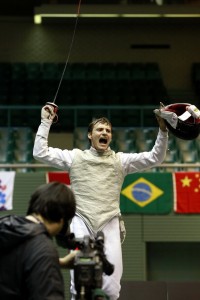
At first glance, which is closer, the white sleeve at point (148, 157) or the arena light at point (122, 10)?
the white sleeve at point (148, 157)

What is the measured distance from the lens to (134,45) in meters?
13.8

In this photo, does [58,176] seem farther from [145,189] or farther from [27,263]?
[27,263]

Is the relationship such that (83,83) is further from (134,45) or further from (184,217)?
(184,217)

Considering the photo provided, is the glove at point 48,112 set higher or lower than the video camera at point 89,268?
higher

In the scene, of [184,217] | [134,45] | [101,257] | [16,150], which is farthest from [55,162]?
[134,45]

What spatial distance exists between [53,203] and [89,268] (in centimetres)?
28

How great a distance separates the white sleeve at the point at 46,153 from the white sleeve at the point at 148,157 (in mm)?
334

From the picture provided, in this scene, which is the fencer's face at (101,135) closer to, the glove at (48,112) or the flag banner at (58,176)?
the glove at (48,112)

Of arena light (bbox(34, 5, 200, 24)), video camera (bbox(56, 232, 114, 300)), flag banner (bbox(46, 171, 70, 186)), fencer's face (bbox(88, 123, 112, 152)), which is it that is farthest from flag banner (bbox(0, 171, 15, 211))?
arena light (bbox(34, 5, 200, 24))

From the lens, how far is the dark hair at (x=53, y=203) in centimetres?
262

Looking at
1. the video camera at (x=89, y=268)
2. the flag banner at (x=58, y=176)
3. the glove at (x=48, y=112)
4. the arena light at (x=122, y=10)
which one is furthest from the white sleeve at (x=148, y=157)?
the arena light at (x=122, y=10)

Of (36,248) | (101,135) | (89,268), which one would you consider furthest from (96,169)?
(36,248)

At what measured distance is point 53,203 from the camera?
2615 millimetres

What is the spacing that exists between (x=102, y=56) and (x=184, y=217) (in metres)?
6.46
